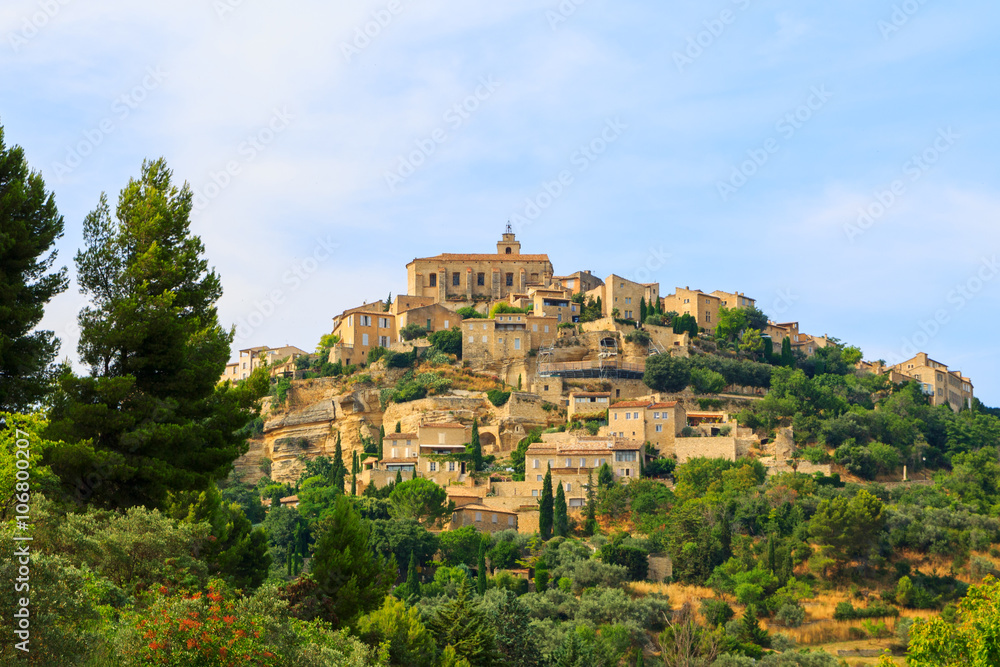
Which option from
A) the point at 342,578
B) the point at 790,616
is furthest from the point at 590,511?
the point at 342,578

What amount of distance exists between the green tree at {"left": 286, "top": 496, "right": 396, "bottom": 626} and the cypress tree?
32.6 metres

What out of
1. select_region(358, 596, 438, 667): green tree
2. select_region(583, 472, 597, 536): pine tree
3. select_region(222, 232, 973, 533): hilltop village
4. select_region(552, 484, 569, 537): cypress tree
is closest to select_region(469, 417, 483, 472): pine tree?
select_region(222, 232, 973, 533): hilltop village

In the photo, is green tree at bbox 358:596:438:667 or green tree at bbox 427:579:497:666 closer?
green tree at bbox 358:596:438:667

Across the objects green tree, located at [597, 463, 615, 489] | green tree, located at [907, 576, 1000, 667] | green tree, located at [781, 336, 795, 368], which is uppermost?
green tree, located at [781, 336, 795, 368]

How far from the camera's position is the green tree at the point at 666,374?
Answer: 7719cm

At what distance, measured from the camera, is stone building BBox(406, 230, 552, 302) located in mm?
90938

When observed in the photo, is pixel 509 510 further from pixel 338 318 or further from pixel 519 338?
pixel 338 318

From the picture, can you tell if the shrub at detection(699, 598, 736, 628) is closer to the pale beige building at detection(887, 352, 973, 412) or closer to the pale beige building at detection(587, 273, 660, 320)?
the pale beige building at detection(587, 273, 660, 320)

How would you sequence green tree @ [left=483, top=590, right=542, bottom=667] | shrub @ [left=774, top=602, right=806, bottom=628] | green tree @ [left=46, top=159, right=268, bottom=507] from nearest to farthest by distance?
green tree @ [left=46, top=159, right=268, bottom=507] < green tree @ [left=483, top=590, right=542, bottom=667] < shrub @ [left=774, top=602, right=806, bottom=628]

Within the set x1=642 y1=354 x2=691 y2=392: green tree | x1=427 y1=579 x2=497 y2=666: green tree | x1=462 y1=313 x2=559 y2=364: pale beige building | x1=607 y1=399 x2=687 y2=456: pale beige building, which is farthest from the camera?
x1=462 y1=313 x2=559 y2=364: pale beige building

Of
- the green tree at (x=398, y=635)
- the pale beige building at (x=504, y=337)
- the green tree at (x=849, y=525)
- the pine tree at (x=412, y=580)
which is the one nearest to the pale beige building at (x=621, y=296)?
the pale beige building at (x=504, y=337)

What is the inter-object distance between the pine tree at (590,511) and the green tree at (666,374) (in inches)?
511

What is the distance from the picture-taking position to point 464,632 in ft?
118

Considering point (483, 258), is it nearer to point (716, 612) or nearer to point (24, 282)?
point (716, 612)
